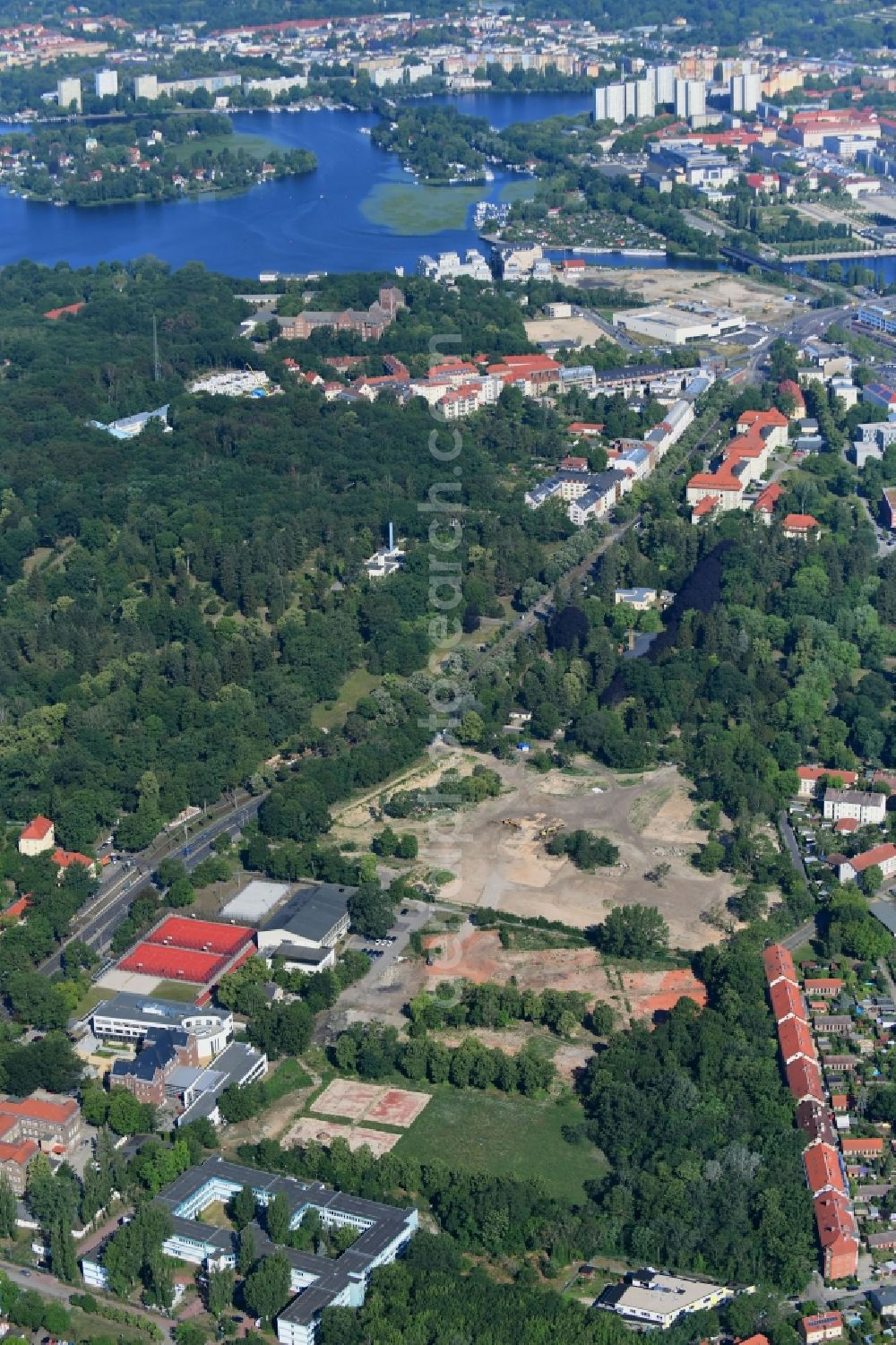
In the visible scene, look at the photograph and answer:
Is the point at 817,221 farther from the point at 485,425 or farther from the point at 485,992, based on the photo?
the point at 485,992

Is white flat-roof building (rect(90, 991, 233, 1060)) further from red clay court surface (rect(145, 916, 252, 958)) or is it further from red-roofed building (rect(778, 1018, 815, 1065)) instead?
red-roofed building (rect(778, 1018, 815, 1065))

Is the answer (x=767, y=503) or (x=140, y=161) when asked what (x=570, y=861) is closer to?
(x=767, y=503)

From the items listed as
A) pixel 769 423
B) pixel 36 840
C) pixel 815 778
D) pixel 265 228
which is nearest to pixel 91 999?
pixel 36 840

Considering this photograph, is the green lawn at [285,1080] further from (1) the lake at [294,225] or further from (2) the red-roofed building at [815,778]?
(1) the lake at [294,225]

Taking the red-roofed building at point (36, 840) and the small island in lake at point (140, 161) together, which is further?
the small island in lake at point (140, 161)

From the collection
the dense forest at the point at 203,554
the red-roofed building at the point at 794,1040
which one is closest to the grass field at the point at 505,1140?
the red-roofed building at the point at 794,1040

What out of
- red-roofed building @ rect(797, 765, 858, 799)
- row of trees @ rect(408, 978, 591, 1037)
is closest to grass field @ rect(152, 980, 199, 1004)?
row of trees @ rect(408, 978, 591, 1037)
